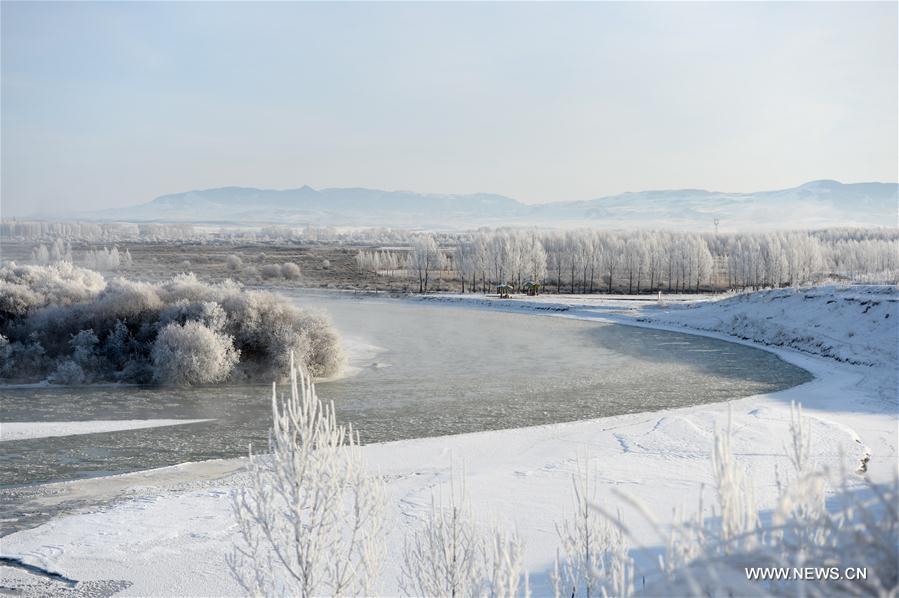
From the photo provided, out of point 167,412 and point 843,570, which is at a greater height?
point 843,570

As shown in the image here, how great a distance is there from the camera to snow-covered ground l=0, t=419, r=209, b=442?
14.9 meters

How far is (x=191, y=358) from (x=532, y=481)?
1235cm

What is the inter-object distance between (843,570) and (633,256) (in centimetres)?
7278

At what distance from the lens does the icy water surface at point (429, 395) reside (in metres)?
13.9

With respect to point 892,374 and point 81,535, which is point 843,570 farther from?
point 892,374

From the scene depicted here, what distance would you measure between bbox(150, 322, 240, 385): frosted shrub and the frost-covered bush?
33 mm

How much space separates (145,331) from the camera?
2312cm

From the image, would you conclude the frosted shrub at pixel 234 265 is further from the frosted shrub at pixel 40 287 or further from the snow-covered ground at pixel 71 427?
the snow-covered ground at pixel 71 427

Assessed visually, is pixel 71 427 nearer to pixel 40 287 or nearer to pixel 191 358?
pixel 191 358

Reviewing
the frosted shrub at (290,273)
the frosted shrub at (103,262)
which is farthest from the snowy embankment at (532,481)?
the frosted shrub at (103,262)

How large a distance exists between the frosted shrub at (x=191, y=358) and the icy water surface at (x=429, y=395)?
583mm

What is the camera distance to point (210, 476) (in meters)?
12.0

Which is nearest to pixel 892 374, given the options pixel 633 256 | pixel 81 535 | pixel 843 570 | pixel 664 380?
pixel 664 380

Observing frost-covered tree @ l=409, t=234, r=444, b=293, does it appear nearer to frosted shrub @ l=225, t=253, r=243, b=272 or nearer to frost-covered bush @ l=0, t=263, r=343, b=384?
frosted shrub @ l=225, t=253, r=243, b=272
